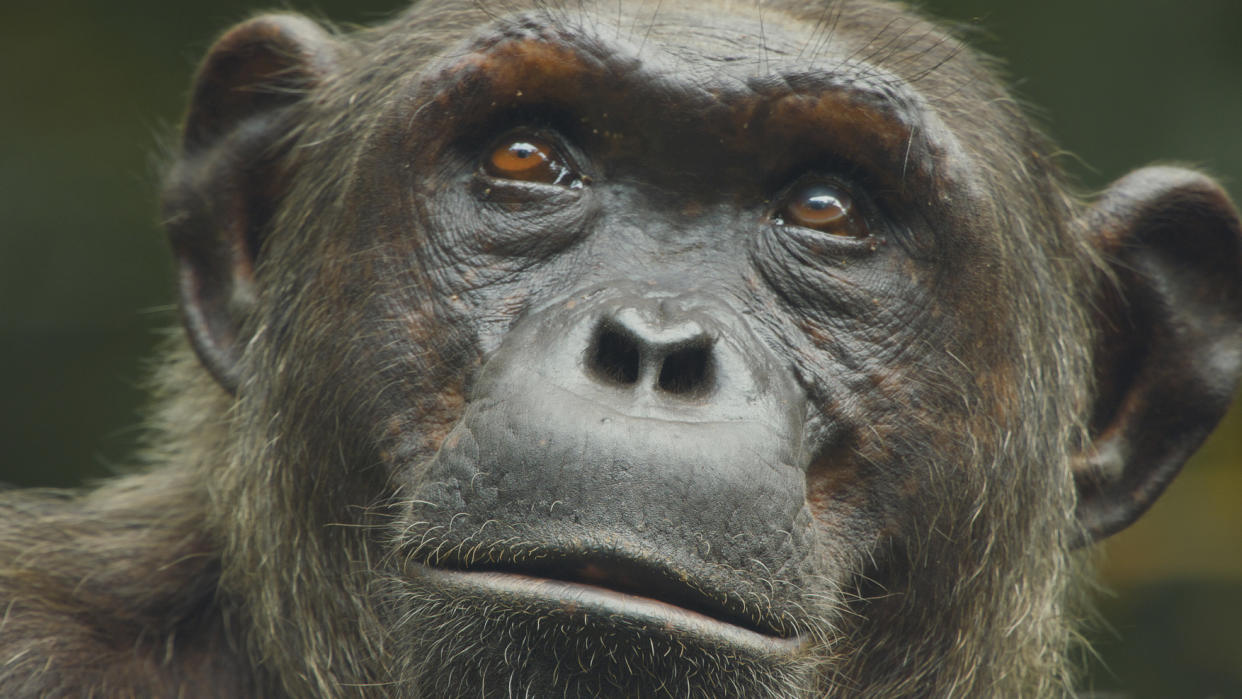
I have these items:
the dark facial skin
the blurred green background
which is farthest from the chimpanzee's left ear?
the blurred green background

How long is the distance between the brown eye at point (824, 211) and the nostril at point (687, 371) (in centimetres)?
87

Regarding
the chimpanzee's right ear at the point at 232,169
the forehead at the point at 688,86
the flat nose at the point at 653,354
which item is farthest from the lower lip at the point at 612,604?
the chimpanzee's right ear at the point at 232,169

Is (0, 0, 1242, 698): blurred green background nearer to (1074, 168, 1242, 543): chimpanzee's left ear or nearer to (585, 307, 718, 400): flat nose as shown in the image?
(1074, 168, 1242, 543): chimpanzee's left ear

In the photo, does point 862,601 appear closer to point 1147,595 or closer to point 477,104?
point 477,104

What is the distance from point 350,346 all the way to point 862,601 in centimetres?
178

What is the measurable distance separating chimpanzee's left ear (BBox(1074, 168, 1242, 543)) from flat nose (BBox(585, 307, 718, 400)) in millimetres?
2154

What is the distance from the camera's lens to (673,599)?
11.9ft

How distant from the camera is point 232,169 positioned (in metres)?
5.37

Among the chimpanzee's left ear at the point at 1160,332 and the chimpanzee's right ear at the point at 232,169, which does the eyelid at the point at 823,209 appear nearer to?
the chimpanzee's left ear at the point at 1160,332

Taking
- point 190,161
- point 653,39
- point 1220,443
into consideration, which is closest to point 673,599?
point 653,39

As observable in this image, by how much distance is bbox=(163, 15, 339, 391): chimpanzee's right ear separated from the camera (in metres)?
5.23

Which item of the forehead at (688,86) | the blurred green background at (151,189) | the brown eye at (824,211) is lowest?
the blurred green background at (151,189)

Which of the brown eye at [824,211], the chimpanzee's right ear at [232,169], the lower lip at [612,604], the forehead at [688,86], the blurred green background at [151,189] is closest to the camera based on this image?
the lower lip at [612,604]

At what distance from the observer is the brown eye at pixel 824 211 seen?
177 inches
